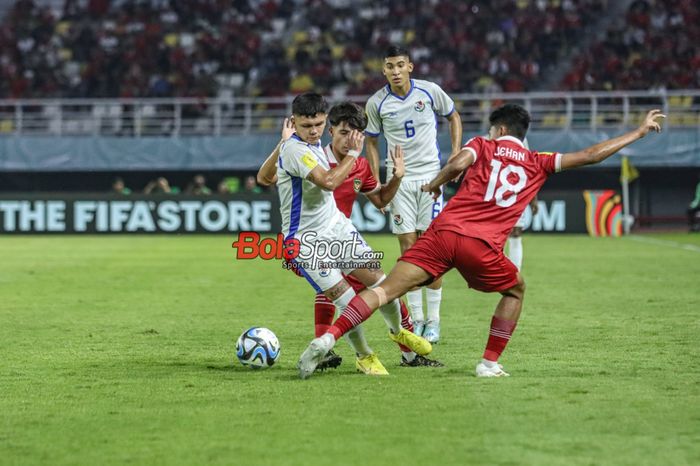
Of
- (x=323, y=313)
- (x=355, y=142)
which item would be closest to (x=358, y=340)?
(x=323, y=313)

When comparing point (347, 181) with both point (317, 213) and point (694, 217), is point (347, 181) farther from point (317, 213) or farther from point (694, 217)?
point (694, 217)

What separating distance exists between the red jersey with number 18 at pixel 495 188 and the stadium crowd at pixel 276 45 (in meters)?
24.8

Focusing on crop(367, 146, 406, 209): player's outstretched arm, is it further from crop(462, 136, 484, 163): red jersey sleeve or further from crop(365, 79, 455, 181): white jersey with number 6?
crop(365, 79, 455, 181): white jersey with number 6

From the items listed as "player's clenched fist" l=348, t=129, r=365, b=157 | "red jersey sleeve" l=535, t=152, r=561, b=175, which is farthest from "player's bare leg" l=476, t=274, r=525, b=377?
"player's clenched fist" l=348, t=129, r=365, b=157

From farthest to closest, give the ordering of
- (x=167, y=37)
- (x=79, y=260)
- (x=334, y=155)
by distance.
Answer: (x=167, y=37) → (x=79, y=260) → (x=334, y=155)

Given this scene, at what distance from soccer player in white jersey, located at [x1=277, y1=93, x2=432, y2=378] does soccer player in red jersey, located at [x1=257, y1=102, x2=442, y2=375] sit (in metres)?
0.21

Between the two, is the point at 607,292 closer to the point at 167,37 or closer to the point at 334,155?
the point at 334,155

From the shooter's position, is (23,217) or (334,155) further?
(23,217)

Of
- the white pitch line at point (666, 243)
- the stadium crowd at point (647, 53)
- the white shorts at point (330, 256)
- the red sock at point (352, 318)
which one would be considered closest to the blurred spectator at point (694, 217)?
the white pitch line at point (666, 243)

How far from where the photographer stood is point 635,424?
19.3 feet

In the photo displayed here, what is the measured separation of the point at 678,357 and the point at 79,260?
1439cm

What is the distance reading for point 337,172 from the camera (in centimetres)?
742

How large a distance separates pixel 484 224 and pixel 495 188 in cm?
26

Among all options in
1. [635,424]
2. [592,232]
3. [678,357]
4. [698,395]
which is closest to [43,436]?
[635,424]
